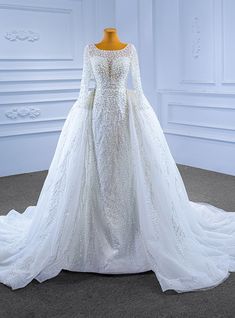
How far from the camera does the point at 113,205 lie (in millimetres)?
3016

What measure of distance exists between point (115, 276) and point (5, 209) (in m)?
1.71

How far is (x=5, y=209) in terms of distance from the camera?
4.30 meters

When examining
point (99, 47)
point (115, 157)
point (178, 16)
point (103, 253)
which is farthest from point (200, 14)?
point (103, 253)

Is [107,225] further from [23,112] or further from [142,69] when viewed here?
[142,69]

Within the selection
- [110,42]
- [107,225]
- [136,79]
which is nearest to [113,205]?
[107,225]

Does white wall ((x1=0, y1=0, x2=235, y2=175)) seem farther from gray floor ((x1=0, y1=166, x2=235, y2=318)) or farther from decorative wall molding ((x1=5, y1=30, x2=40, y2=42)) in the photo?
gray floor ((x1=0, y1=166, x2=235, y2=318))

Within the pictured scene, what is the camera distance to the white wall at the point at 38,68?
550cm

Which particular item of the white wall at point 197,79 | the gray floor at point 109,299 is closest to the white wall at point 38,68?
the white wall at point 197,79

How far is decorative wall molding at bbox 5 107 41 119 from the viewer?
5.57 m

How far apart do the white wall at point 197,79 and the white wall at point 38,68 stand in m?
0.88

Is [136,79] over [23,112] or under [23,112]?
over

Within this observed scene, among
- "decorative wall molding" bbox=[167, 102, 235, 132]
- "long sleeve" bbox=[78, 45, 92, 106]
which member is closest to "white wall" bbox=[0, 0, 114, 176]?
"decorative wall molding" bbox=[167, 102, 235, 132]

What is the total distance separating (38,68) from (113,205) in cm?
304

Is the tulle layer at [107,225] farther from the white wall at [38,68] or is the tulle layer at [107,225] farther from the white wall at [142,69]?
the white wall at [38,68]
